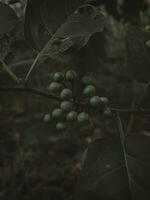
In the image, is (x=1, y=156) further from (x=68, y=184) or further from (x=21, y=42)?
(x=21, y=42)

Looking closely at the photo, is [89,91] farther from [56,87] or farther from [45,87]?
[45,87]

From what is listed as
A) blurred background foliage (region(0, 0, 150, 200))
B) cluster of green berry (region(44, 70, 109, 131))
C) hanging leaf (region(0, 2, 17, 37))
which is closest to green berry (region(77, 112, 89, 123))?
cluster of green berry (region(44, 70, 109, 131))

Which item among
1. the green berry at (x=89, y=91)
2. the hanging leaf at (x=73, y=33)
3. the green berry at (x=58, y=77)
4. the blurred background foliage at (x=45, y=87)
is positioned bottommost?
the blurred background foliage at (x=45, y=87)

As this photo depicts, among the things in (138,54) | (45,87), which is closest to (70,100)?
(138,54)

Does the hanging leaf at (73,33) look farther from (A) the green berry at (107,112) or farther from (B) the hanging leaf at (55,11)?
(A) the green berry at (107,112)

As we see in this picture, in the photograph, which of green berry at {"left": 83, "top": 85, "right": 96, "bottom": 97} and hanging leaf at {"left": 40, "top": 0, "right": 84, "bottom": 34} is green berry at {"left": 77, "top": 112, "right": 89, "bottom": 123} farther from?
hanging leaf at {"left": 40, "top": 0, "right": 84, "bottom": 34}

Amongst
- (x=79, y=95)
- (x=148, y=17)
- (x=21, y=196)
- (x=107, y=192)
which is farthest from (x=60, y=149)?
(x=107, y=192)

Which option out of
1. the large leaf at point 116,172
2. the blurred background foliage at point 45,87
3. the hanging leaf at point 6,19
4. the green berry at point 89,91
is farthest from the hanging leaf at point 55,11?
the large leaf at point 116,172
